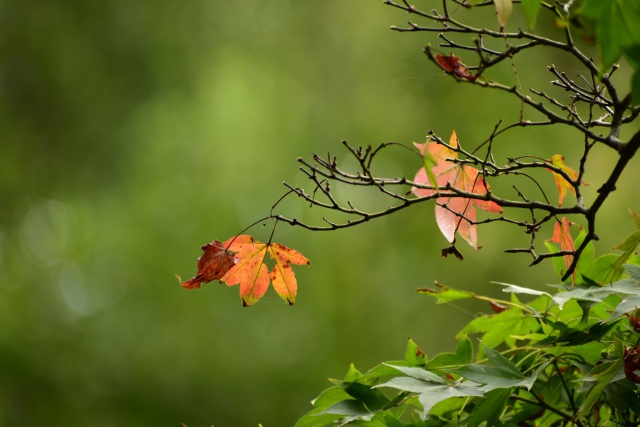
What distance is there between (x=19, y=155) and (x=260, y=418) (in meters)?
2.14

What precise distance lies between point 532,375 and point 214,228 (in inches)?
117

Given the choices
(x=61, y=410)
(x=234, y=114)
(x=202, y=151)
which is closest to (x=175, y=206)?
(x=202, y=151)

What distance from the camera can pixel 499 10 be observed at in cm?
45

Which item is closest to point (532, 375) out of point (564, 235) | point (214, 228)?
point (564, 235)

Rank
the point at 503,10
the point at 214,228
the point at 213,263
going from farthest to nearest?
1. the point at 214,228
2. the point at 213,263
3. the point at 503,10

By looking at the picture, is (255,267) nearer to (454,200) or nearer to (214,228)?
(454,200)

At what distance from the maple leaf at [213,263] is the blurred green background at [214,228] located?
2.65 meters

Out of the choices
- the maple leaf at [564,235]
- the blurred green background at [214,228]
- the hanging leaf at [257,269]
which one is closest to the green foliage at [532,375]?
the maple leaf at [564,235]

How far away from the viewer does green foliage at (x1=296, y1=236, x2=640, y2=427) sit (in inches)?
18.3

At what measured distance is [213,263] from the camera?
59cm

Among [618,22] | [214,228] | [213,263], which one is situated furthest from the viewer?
[214,228]

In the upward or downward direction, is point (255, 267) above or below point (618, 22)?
above

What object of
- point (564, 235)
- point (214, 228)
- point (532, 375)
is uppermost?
point (214, 228)

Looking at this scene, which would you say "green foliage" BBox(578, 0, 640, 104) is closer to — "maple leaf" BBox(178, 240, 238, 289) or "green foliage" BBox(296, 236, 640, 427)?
"green foliage" BBox(296, 236, 640, 427)
